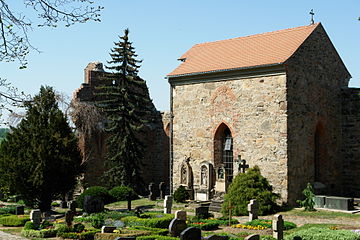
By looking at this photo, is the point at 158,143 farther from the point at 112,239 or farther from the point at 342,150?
the point at 112,239

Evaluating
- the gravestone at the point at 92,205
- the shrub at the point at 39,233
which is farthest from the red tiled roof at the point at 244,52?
the shrub at the point at 39,233

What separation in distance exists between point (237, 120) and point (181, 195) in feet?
16.5

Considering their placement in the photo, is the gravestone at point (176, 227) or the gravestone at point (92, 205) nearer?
the gravestone at point (176, 227)

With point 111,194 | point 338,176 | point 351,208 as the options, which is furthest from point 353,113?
point 111,194

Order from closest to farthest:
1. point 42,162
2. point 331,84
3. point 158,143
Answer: point 42,162 < point 331,84 < point 158,143

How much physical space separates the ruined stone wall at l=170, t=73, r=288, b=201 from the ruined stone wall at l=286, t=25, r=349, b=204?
539mm

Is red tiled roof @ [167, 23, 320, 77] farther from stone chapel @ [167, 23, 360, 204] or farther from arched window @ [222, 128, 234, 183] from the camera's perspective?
arched window @ [222, 128, 234, 183]

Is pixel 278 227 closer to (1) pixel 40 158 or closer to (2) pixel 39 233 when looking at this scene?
(2) pixel 39 233

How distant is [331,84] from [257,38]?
473 centimetres

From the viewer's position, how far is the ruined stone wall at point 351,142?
23.5m

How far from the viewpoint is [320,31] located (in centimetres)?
2288

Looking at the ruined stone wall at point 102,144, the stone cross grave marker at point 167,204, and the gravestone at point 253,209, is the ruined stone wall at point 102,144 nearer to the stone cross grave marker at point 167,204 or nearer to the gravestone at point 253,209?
the stone cross grave marker at point 167,204

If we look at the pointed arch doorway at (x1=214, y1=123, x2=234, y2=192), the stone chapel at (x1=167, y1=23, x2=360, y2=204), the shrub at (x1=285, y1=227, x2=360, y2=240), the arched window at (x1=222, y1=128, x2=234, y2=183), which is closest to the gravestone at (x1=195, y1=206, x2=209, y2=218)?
the stone chapel at (x1=167, y1=23, x2=360, y2=204)

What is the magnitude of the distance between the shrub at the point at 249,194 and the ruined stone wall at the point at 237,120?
109 cm
